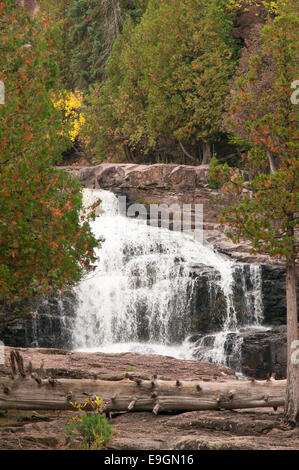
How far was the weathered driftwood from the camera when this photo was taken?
11.0m

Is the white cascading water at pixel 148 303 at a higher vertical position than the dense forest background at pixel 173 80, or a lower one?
lower

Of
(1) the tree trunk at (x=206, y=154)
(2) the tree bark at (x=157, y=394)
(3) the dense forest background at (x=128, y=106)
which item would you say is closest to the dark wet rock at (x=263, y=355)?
(3) the dense forest background at (x=128, y=106)

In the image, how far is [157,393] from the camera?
11.3 m

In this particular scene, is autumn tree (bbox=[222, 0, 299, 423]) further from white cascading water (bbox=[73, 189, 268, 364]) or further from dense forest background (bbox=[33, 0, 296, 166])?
dense forest background (bbox=[33, 0, 296, 166])

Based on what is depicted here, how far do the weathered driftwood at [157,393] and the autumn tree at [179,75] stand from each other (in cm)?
2325

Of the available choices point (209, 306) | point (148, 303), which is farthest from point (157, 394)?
point (209, 306)

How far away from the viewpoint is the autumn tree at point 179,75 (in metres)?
33.5

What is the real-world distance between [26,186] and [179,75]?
26786 millimetres

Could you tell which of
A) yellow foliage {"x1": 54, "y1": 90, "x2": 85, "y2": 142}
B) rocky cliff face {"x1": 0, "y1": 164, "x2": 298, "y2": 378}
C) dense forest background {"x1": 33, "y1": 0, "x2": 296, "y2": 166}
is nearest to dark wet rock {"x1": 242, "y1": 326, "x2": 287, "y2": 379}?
rocky cliff face {"x1": 0, "y1": 164, "x2": 298, "y2": 378}

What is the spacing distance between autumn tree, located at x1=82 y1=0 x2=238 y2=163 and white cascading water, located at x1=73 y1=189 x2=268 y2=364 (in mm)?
11519

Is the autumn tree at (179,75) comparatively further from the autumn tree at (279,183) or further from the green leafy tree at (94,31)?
the autumn tree at (279,183)

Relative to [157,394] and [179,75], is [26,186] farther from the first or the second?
[179,75]
